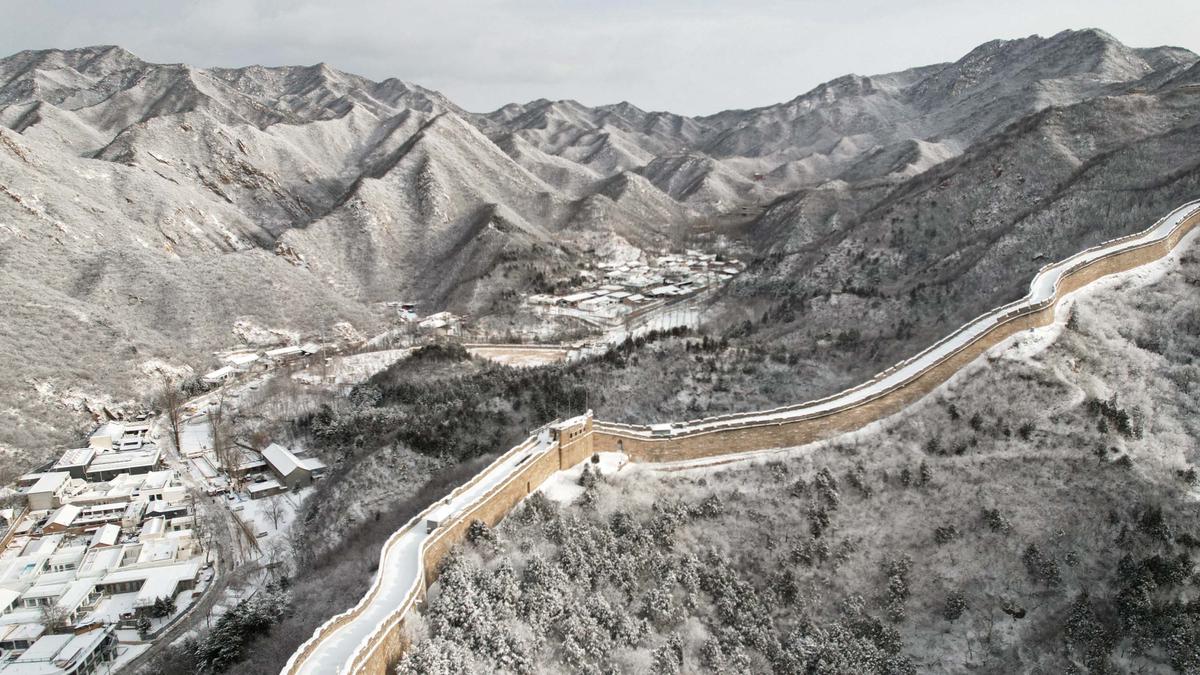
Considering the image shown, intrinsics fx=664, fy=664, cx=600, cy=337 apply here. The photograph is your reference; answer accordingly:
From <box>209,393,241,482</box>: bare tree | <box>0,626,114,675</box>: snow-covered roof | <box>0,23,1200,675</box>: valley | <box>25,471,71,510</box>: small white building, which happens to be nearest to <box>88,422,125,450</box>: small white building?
<box>0,23,1200,675</box>: valley

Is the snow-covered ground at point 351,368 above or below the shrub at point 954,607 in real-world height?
above

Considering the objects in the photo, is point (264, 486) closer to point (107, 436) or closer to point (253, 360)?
point (107, 436)

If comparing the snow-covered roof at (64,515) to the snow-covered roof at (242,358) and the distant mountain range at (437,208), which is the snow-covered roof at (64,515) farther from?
the snow-covered roof at (242,358)

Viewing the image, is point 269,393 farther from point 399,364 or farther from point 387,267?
point 387,267

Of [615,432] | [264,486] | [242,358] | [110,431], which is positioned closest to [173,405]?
[110,431]

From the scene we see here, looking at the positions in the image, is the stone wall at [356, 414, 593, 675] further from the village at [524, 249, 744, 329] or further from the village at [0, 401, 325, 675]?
the village at [524, 249, 744, 329]

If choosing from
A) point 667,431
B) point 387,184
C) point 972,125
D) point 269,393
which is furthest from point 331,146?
point 972,125

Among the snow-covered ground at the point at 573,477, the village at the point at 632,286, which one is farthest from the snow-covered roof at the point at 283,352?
the snow-covered ground at the point at 573,477
